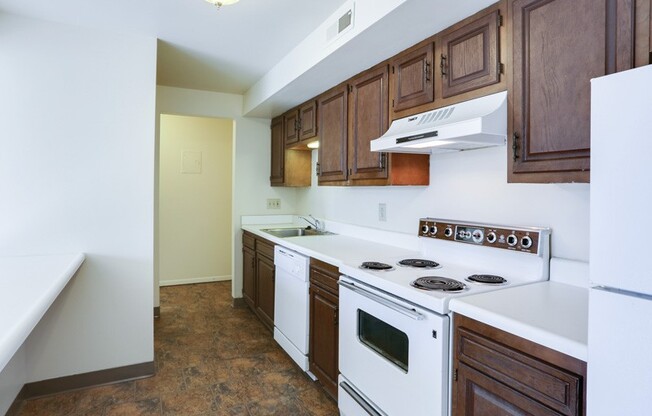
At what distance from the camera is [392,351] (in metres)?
1.74

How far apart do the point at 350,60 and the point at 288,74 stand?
0.71 metres

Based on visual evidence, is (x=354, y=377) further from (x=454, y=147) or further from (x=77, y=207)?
(x=77, y=207)

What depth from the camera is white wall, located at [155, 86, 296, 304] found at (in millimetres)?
4016

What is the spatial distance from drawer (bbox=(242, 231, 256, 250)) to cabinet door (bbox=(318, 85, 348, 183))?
1059 millimetres

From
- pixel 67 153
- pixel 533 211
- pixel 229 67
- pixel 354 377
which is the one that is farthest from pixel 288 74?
pixel 354 377

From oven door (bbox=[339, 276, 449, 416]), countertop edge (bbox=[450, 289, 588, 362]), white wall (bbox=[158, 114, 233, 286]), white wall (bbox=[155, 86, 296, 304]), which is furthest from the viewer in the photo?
white wall (bbox=[158, 114, 233, 286])

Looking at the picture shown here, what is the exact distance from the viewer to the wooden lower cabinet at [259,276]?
3.30 metres

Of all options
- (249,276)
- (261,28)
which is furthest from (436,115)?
(249,276)

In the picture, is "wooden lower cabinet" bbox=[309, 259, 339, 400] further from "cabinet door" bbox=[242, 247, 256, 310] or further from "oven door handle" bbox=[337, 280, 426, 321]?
"cabinet door" bbox=[242, 247, 256, 310]

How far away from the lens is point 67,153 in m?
2.47

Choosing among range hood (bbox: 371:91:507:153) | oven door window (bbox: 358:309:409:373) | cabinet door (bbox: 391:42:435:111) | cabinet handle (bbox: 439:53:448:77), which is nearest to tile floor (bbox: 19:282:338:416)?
oven door window (bbox: 358:309:409:373)

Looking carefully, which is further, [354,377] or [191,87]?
[191,87]

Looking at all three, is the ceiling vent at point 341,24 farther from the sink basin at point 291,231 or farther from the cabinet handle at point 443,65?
the sink basin at point 291,231

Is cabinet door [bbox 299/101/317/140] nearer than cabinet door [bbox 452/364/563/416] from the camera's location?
No
